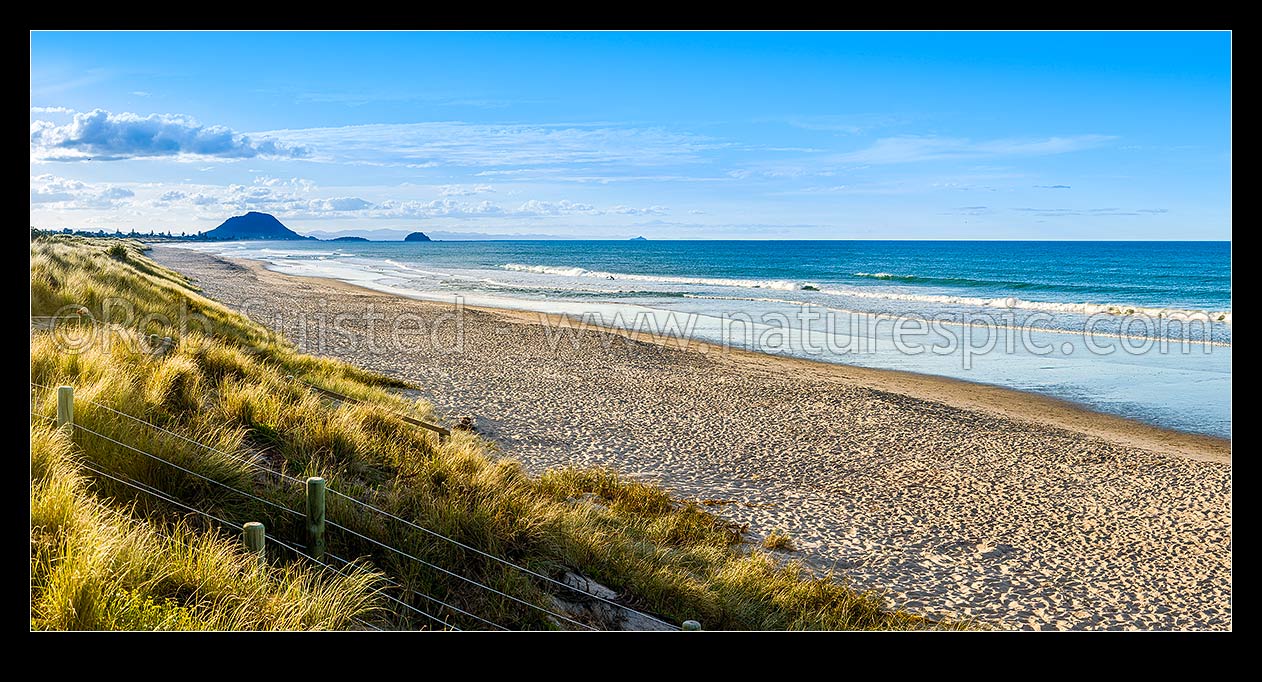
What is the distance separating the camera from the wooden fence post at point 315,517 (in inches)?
189

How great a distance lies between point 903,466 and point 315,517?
787cm

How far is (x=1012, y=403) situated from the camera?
1484cm

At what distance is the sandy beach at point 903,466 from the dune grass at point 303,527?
3.38 ft

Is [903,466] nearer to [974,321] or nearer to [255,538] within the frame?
[255,538]

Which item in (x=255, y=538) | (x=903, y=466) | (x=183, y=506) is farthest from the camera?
(x=903, y=466)

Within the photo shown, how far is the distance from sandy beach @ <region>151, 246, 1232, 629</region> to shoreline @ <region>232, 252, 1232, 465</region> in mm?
68

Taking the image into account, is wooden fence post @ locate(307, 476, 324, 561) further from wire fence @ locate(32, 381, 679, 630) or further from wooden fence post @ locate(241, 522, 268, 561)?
wooden fence post @ locate(241, 522, 268, 561)

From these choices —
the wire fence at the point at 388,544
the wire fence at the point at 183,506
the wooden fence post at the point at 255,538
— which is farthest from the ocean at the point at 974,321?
the wooden fence post at the point at 255,538

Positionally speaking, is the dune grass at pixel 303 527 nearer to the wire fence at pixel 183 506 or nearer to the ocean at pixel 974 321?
the wire fence at pixel 183 506

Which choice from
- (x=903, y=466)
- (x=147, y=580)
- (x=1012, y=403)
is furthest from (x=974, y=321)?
(x=147, y=580)

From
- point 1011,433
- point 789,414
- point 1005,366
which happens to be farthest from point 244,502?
point 1005,366

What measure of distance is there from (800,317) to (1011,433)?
19.7m
